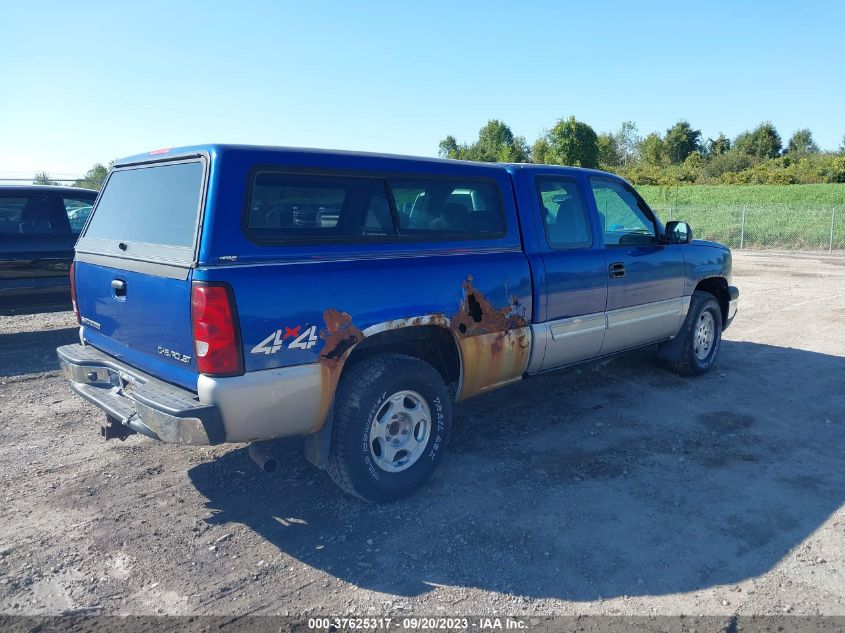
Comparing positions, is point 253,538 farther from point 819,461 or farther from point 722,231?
point 722,231

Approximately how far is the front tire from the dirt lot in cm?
20

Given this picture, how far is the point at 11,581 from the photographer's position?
312 centimetres

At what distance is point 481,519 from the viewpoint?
3.68 m

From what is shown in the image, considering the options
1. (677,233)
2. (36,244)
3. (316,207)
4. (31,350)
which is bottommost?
(31,350)

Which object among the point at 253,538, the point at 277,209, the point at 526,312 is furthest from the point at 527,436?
the point at 277,209

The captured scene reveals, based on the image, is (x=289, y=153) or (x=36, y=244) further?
(x=36, y=244)

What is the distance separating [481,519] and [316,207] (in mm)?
2052

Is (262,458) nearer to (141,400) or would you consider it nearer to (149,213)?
(141,400)

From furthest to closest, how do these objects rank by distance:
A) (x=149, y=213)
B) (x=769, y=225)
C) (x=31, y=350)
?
1. (x=769, y=225)
2. (x=31, y=350)
3. (x=149, y=213)

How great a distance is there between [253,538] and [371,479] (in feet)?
2.36

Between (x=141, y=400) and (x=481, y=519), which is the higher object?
(x=141, y=400)

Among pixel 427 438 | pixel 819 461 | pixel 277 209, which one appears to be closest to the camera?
pixel 277 209

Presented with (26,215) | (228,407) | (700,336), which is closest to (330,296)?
(228,407)

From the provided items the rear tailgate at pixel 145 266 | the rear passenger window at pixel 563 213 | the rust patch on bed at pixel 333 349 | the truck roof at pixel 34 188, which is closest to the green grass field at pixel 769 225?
the rear passenger window at pixel 563 213
